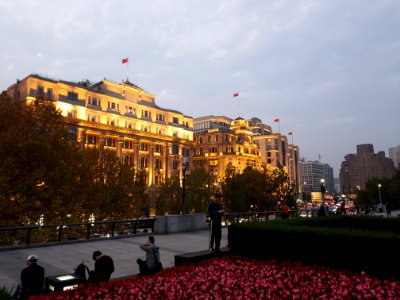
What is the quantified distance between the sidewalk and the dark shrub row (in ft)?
11.6

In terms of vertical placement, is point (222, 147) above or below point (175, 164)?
above

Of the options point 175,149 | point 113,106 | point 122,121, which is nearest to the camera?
point 113,106

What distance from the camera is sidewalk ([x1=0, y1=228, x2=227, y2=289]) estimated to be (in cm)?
1234

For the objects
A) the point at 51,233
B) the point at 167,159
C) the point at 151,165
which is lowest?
the point at 51,233

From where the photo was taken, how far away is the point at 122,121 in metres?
81.0

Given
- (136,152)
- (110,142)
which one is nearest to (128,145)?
(136,152)

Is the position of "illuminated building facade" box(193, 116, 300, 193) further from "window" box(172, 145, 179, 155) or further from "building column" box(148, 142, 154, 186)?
"building column" box(148, 142, 154, 186)

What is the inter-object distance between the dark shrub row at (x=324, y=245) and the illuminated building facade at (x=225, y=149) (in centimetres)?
9643

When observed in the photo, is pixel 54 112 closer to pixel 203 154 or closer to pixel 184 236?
pixel 184 236

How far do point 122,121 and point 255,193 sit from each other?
137 feet

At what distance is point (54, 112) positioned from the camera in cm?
2859

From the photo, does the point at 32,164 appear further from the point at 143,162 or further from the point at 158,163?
the point at 158,163

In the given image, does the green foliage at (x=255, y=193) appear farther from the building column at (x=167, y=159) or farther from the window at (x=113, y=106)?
the window at (x=113, y=106)

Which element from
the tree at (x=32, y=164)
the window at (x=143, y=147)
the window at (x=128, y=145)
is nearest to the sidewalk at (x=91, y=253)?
the tree at (x=32, y=164)
